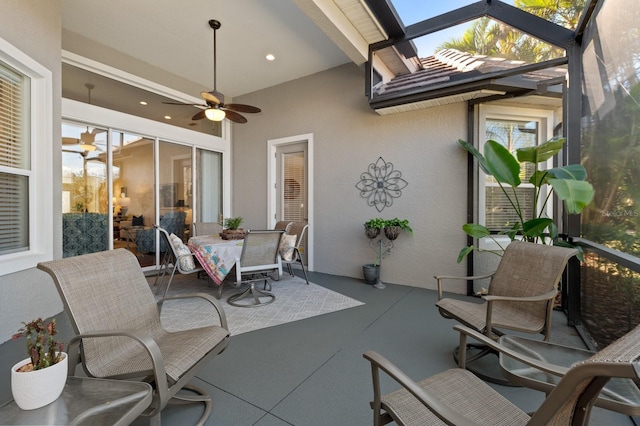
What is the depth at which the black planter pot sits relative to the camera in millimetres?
4410

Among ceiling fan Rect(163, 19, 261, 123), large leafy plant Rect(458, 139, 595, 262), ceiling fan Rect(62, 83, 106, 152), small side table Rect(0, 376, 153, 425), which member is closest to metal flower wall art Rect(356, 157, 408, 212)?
large leafy plant Rect(458, 139, 595, 262)

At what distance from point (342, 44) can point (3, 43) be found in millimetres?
3470

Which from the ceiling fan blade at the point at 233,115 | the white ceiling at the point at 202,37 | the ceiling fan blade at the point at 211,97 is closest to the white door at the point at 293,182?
the white ceiling at the point at 202,37

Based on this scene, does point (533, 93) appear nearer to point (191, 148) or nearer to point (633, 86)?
point (633, 86)

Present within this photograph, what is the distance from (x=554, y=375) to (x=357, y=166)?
407 centimetres

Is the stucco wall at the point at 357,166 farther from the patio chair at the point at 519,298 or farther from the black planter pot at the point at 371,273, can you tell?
the patio chair at the point at 519,298

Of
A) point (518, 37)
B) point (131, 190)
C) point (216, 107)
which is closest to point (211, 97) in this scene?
point (216, 107)

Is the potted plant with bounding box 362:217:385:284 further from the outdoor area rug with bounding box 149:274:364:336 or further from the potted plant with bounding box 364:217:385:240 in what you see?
the outdoor area rug with bounding box 149:274:364:336

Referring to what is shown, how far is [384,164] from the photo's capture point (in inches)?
181

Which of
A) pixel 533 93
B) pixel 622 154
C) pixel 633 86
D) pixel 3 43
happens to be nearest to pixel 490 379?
pixel 622 154

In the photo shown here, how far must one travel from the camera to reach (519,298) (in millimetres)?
1849

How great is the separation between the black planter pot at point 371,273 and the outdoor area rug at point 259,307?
0.70 metres

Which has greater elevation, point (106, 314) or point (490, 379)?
point (106, 314)

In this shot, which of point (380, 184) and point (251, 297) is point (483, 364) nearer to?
point (251, 297)
